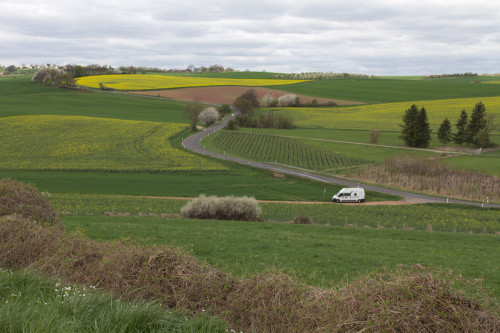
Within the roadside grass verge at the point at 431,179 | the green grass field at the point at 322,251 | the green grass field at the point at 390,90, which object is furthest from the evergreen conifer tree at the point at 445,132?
the green grass field at the point at 322,251

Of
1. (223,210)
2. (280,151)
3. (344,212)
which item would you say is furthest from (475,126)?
(223,210)

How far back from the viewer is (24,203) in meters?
12.9

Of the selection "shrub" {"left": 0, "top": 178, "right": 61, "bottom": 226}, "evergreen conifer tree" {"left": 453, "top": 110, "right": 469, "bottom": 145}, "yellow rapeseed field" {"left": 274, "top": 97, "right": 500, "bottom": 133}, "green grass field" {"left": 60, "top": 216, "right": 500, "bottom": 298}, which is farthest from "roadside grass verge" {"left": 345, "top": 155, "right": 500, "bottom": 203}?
"yellow rapeseed field" {"left": 274, "top": 97, "right": 500, "bottom": 133}

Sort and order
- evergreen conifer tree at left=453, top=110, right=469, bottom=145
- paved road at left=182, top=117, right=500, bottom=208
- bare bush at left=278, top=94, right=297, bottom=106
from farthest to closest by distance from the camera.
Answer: bare bush at left=278, top=94, right=297, bottom=106
evergreen conifer tree at left=453, top=110, right=469, bottom=145
paved road at left=182, top=117, right=500, bottom=208

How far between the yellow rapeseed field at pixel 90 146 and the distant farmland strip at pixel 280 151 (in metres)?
9.89

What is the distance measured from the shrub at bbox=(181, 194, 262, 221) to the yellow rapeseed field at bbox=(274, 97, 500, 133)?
226 ft

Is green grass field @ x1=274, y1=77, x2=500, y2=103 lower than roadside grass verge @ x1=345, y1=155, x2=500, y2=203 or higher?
higher

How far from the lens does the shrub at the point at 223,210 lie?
28531 mm

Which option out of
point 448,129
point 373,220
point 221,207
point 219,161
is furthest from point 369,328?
point 448,129

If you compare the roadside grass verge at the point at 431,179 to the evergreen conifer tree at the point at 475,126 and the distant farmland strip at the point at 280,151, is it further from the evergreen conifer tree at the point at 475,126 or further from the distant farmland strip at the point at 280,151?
the evergreen conifer tree at the point at 475,126

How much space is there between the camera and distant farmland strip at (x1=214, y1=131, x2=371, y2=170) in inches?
2349

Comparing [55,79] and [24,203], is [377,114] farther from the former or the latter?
[55,79]

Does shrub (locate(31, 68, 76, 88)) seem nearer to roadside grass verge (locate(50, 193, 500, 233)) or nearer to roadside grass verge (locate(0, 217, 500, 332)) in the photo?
roadside grass verge (locate(50, 193, 500, 233))

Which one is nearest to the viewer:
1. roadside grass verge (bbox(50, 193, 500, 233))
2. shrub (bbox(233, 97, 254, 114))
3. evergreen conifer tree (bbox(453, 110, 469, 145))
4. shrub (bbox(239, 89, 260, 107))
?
roadside grass verge (bbox(50, 193, 500, 233))
